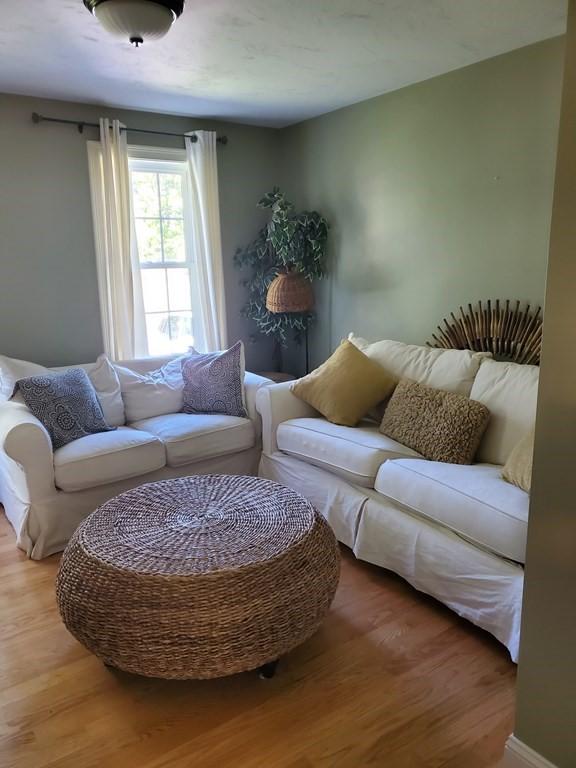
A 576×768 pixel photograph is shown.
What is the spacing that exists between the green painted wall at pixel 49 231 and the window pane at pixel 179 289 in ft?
1.81

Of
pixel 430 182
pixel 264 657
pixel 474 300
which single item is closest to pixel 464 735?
pixel 264 657

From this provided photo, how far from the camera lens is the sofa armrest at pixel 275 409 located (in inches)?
128

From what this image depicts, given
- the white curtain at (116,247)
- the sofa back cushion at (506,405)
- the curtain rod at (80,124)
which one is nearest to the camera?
the sofa back cushion at (506,405)

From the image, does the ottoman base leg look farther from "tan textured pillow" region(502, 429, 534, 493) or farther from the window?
the window

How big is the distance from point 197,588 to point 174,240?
2882 millimetres

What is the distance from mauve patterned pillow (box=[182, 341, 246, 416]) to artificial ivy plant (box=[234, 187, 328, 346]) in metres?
0.73

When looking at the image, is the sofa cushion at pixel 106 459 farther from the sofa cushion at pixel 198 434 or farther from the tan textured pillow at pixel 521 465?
the tan textured pillow at pixel 521 465

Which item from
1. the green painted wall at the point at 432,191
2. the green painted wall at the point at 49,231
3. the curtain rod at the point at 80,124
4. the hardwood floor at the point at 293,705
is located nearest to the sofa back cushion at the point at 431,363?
the green painted wall at the point at 432,191

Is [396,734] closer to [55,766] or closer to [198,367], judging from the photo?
[55,766]

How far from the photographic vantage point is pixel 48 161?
11.6ft

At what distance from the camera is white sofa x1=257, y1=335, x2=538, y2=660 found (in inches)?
82.3

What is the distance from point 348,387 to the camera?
3.09 m

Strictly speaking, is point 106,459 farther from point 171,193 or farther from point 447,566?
point 171,193

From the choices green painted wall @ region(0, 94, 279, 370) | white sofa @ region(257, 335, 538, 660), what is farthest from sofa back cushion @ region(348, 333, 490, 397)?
green painted wall @ region(0, 94, 279, 370)
